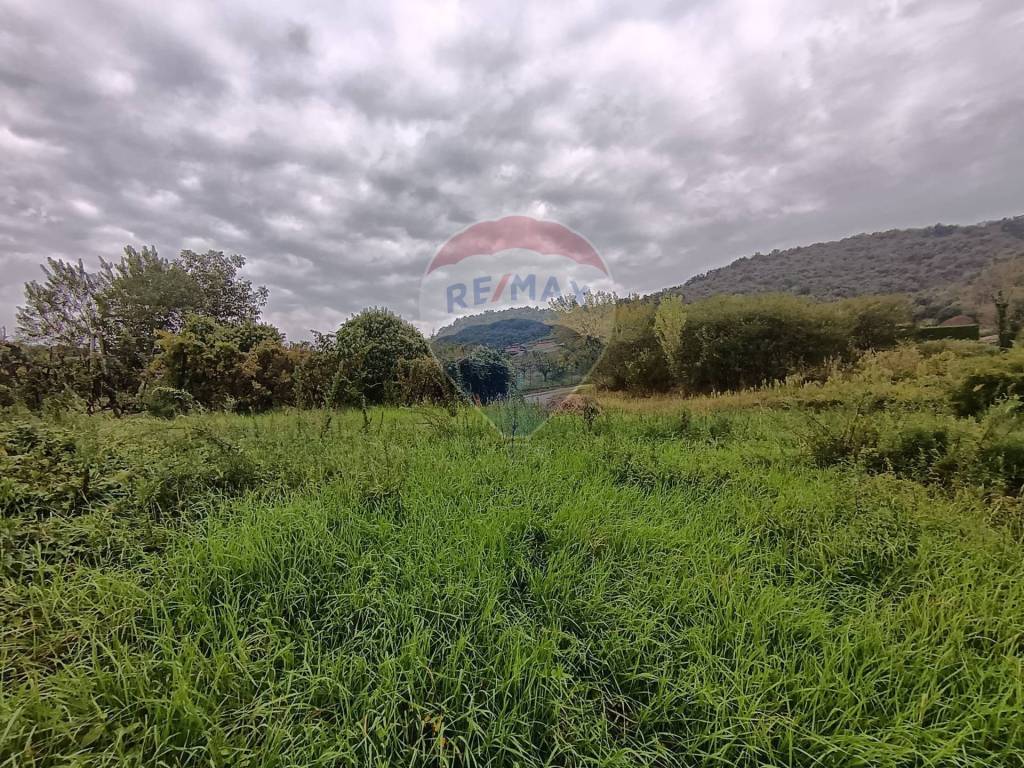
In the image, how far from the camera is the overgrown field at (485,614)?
4.15 ft

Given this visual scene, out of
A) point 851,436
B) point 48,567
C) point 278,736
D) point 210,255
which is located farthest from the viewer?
point 210,255

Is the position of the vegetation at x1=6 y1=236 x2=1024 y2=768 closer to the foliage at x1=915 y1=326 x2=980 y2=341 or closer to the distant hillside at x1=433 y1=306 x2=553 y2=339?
the distant hillside at x1=433 y1=306 x2=553 y2=339

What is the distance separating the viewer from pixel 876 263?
31.5m

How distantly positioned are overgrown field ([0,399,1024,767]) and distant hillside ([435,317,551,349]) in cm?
296

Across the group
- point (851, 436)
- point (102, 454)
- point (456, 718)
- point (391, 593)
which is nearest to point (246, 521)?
point (391, 593)

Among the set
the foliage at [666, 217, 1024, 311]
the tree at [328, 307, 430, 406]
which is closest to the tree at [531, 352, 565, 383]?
the tree at [328, 307, 430, 406]

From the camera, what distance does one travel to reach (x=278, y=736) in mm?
1193

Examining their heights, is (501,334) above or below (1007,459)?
above

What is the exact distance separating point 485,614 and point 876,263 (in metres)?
42.5

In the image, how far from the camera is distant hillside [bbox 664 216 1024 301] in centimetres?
2486

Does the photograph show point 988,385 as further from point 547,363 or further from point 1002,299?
point 1002,299

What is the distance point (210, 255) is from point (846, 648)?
28.8 metres

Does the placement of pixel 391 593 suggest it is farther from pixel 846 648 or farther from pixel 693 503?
pixel 693 503

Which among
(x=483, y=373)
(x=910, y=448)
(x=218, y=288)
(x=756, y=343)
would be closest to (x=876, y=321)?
(x=756, y=343)
